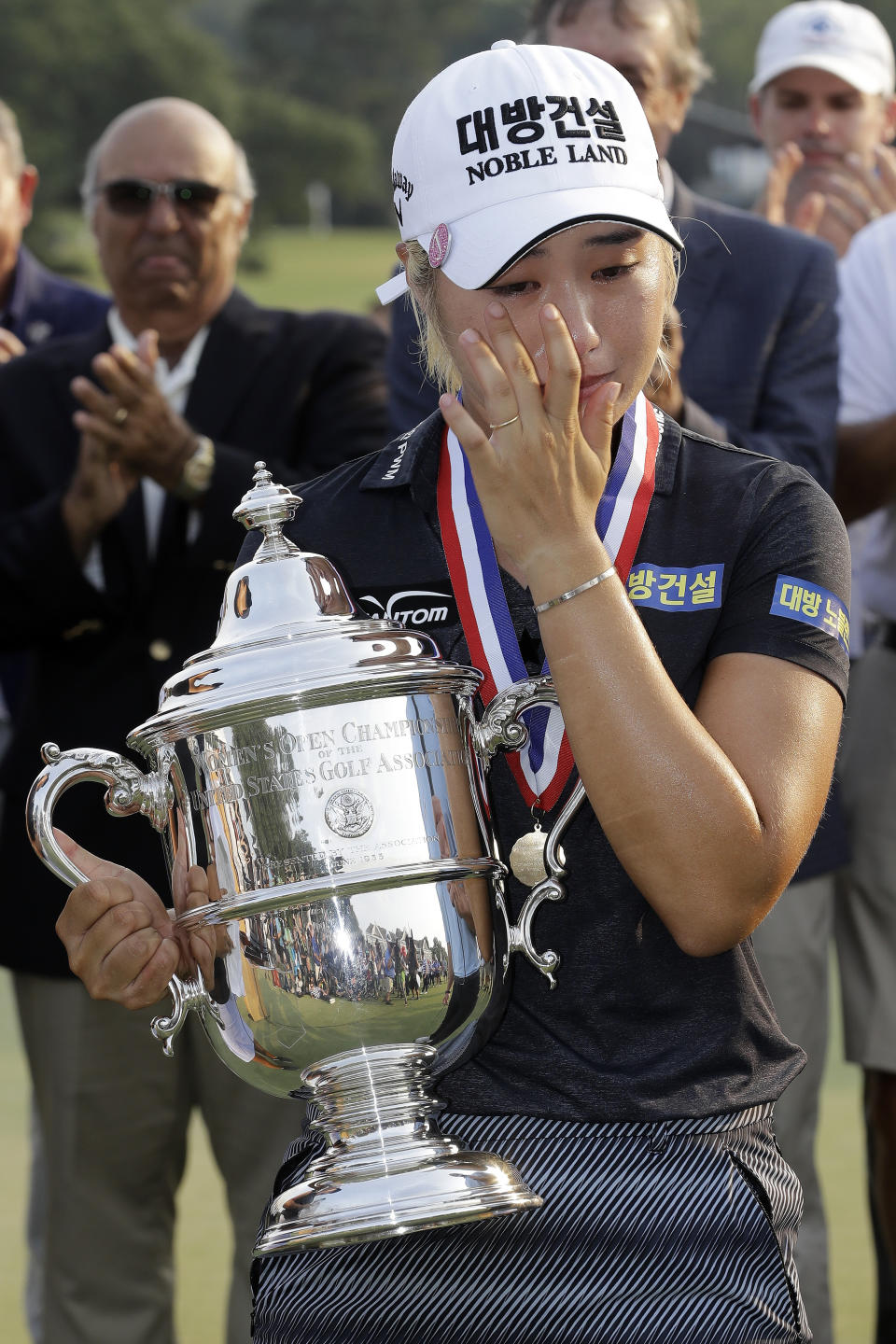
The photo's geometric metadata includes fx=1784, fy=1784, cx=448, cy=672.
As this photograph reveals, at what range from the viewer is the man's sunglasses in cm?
328

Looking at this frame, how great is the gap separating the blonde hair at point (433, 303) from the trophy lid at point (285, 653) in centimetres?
26

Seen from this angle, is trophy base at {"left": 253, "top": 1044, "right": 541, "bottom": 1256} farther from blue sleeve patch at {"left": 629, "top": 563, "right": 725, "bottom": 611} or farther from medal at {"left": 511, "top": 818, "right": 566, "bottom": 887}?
blue sleeve patch at {"left": 629, "top": 563, "right": 725, "bottom": 611}

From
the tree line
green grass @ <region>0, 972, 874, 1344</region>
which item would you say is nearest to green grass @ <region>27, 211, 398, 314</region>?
the tree line

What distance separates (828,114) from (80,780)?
10.0 feet

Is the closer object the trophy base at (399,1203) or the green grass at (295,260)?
the trophy base at (399,1203)

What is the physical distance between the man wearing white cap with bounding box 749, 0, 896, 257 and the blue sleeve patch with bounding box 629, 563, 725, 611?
2450 millimetres

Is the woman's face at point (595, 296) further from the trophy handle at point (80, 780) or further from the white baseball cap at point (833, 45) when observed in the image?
the white baseball cap at point (833, 45)

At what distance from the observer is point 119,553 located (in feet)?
10.0

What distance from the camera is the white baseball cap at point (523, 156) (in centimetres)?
144

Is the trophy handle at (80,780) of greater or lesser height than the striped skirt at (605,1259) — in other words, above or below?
above

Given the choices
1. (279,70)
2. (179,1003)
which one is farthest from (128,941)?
(279,70)

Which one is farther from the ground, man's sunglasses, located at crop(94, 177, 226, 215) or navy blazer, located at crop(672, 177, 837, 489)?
man's sunglasses, located at crop(94, 177, 226, 215)

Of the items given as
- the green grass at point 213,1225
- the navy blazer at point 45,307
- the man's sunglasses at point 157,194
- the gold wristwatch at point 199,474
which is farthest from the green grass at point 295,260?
the gold wristwatch at point 199,474

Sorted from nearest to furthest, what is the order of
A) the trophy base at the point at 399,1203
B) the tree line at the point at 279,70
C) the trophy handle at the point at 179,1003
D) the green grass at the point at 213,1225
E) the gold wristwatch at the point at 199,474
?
1. the trophy base at the point at 399,1203
2. the trophy handle at the point at 179,1003
3. the gold wristwatch at the point at 199,474
4. the green grass at the point at 213,1225
5. the tree line at the point at 279,70
